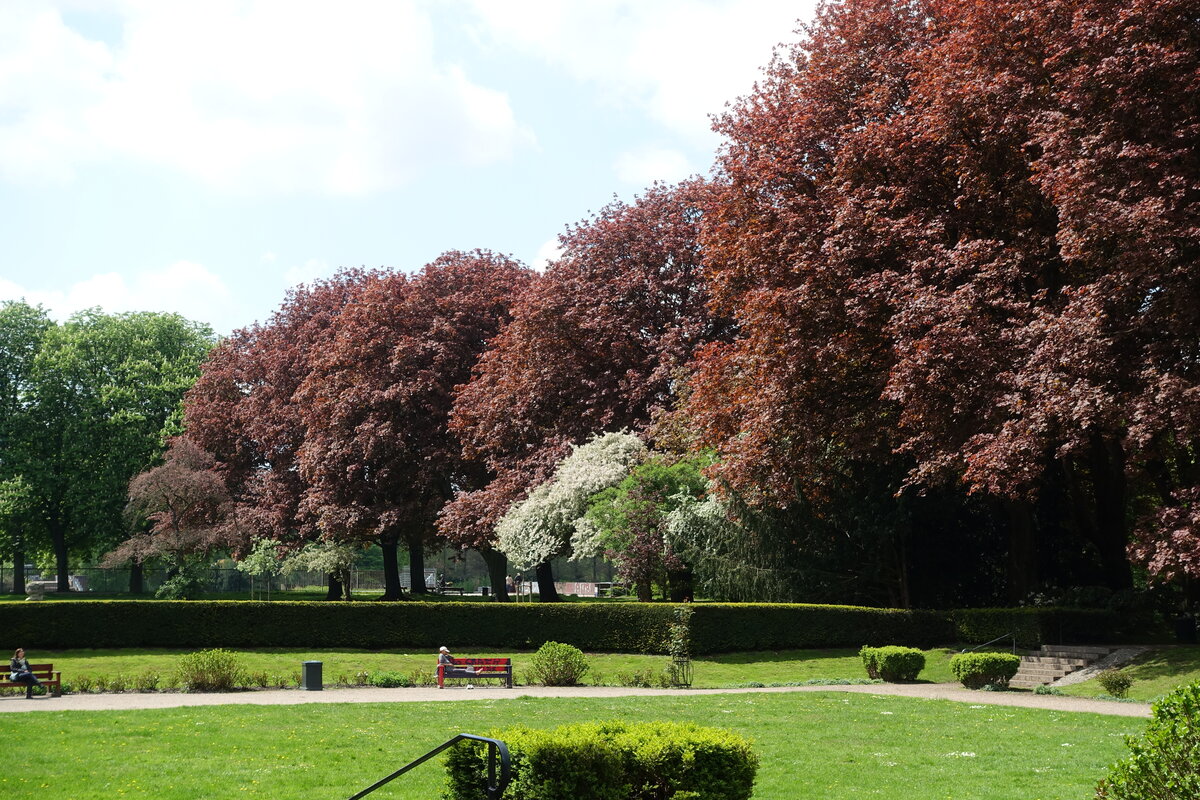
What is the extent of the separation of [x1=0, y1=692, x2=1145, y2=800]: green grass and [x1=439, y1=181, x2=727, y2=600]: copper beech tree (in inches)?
692

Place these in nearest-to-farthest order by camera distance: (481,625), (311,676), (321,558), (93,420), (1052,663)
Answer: (311,676), (1052,663), (481,625), (321,558), (93,420)

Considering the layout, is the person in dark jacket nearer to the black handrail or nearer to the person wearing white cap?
the person wearing white cap

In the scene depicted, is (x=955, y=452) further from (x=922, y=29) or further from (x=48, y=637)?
(x=48, y=637)

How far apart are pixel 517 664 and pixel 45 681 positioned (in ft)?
34.3

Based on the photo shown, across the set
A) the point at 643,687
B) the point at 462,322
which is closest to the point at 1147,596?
the point at 643,687

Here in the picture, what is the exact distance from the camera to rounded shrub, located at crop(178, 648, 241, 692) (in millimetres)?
21297

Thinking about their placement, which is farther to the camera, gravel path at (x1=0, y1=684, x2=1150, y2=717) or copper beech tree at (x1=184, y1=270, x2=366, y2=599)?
copper beech tree at (x1=184, y1=270, x2=366, y2=599)

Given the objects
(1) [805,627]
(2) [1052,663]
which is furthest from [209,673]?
(2) [1052,663]

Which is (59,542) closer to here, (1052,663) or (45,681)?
(45,681)

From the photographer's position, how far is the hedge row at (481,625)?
2755 centimetres

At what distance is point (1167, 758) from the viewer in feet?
21.9

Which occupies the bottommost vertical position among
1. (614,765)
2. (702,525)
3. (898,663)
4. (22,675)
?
(898,663)

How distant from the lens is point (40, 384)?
54094 mm

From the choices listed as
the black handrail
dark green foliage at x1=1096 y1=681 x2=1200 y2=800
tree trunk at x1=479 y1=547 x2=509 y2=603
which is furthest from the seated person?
tree trunk at x1=479 y1=547 x2=509 y2=603
